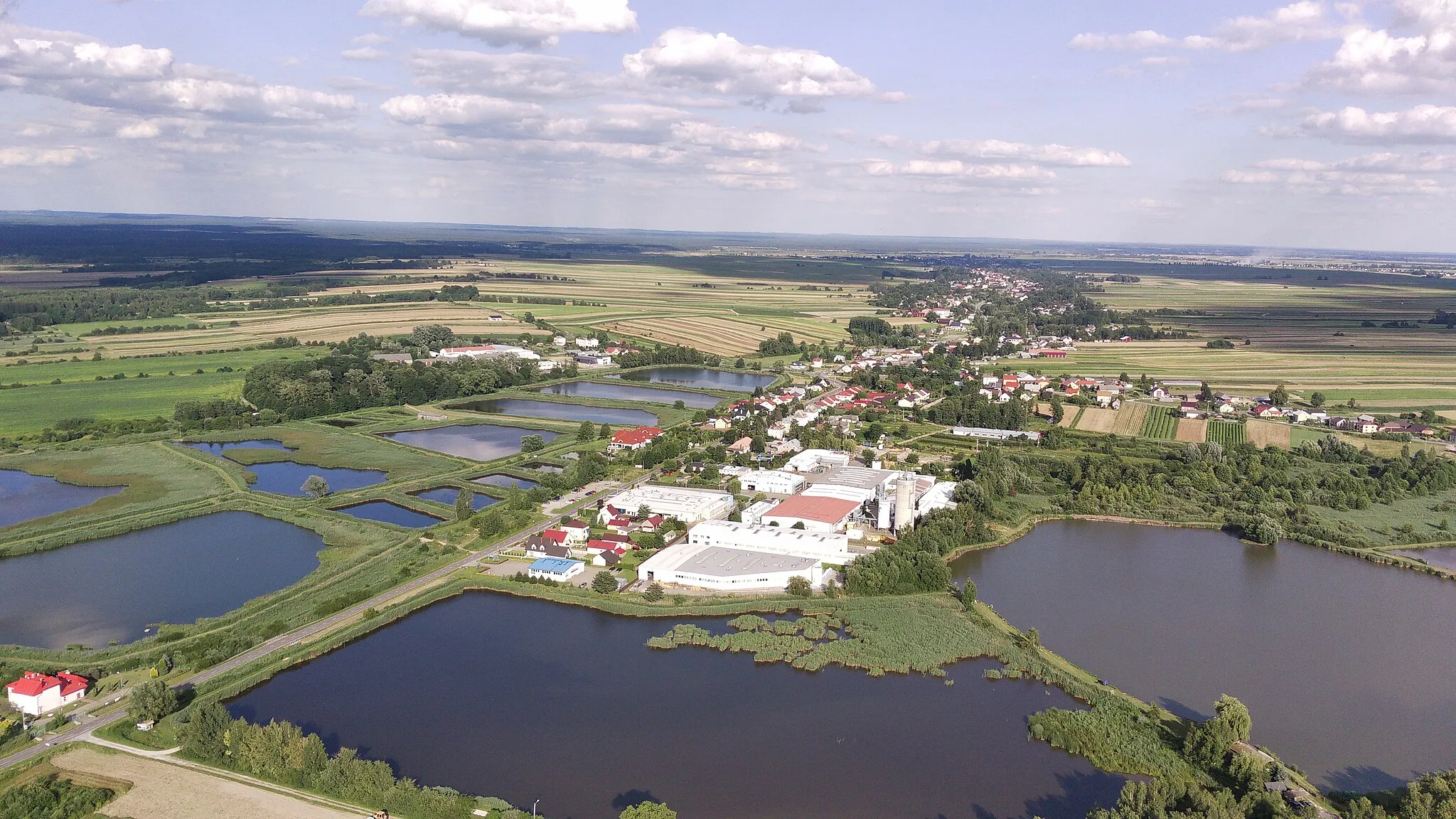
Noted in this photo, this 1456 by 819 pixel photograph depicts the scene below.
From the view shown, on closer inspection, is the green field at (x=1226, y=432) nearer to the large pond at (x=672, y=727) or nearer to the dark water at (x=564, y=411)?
the dark water at (x=564, y=411)

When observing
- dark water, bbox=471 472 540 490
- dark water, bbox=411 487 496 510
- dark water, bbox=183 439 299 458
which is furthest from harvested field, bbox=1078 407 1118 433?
dark water, bbox=183 439 299 458

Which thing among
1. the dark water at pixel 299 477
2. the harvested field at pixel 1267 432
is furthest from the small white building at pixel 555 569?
the harvested field at pixel 1267 432

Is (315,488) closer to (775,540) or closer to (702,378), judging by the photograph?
(775,540)

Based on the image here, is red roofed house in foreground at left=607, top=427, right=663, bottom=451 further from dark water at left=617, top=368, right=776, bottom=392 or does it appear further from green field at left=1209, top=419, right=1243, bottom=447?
green field at left=1209, top=419, right=1243, bottom=447

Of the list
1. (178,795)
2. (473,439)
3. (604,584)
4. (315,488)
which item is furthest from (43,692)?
(473,439)

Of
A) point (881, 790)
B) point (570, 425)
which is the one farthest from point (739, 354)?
point (881, 790)

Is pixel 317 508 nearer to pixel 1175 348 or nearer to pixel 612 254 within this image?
pixel 1175 348
